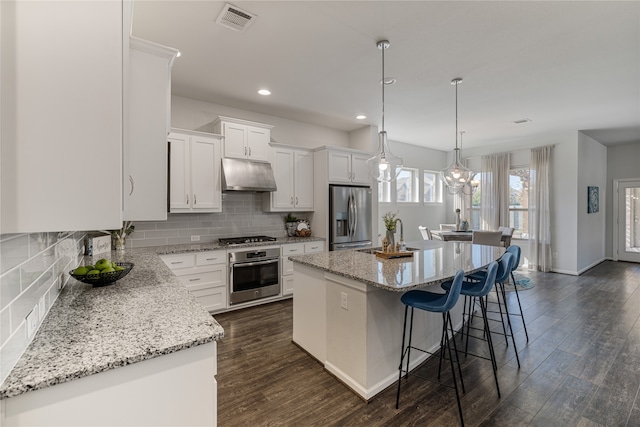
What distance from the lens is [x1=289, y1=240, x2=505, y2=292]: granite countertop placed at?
2007 millimetres

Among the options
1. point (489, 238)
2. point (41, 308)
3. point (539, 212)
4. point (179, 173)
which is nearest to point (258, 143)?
point (179, 173)

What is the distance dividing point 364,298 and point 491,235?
12.7 ft

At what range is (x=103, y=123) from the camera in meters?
0.94

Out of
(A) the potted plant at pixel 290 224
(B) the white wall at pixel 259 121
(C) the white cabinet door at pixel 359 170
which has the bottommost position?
(A) the potted plant at pixel 290 224

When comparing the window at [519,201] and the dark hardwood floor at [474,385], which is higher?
the window at [519,201]

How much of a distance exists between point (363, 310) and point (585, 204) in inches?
274

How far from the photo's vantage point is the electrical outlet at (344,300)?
→ 2.28m

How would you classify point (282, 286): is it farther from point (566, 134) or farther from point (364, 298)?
point (566, 134)

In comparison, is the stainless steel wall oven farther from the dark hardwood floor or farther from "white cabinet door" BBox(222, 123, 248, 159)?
"white cabinet door" BBox(222, 123, 248, 159)

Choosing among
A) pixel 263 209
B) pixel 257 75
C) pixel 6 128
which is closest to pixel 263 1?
pixel 257 75

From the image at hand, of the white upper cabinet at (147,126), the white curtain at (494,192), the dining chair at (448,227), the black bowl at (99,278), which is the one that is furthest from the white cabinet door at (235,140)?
the white curtain at (494,192)

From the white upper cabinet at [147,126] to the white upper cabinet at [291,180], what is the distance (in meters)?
2.79

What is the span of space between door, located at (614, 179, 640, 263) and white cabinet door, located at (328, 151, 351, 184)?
23.8 ft

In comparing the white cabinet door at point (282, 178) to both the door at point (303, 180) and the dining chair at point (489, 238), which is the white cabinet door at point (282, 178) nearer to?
the door at point (303, 180)
